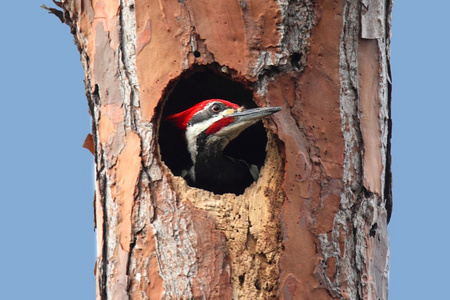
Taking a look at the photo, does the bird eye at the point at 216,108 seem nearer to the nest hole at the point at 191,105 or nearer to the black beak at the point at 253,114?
the black beak at the point at 253,114

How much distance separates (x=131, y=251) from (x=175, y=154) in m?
1.39

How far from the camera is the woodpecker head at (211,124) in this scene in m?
5.49

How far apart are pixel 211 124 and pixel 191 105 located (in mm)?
639

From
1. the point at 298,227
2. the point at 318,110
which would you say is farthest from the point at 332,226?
the point at 318,110

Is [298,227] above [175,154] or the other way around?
the other way around

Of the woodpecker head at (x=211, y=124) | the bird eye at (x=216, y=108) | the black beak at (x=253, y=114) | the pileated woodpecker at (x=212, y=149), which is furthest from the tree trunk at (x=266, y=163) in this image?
the pileated woodpecker at (x=212, y=149)

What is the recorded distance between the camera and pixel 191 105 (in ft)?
20.7

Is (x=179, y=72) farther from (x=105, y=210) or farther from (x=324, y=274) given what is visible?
(x=324, y=274)

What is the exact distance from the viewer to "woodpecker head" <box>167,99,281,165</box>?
5491 mm

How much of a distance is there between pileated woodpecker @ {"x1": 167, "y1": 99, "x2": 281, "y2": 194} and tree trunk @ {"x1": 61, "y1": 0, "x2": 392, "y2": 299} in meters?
0.74

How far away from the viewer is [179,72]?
4.91 meters

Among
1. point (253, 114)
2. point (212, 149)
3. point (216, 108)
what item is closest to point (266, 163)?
point (253, 114)

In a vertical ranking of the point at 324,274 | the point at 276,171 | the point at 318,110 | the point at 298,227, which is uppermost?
the point at 318,110

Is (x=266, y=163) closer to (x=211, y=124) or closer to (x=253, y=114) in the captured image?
(x=253, y=114)
